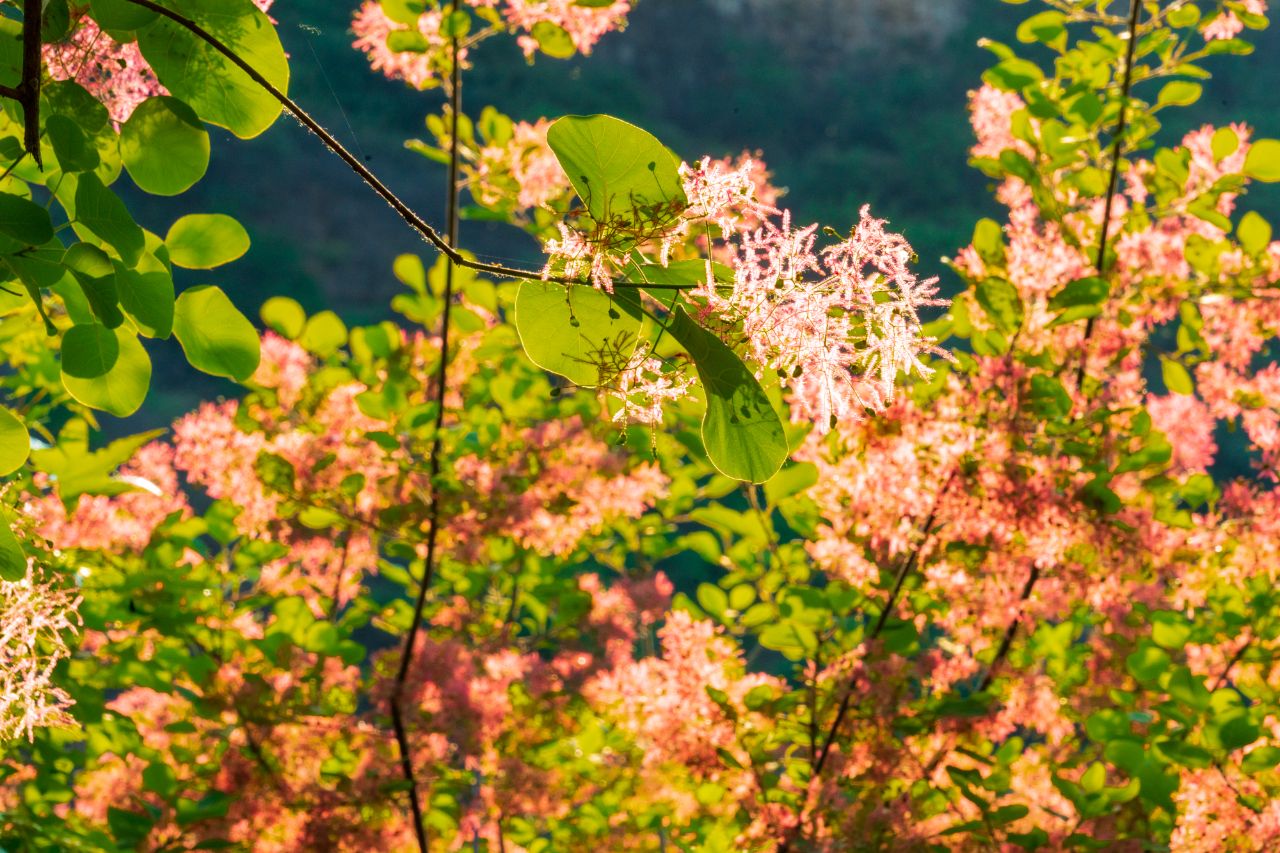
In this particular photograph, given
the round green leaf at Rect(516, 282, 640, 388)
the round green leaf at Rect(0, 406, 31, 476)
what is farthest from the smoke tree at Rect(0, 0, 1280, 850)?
the round green leaf at Rect(516, 282, 640, 388)

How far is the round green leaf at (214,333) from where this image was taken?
0.64 m

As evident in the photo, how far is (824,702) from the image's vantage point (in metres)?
1.31

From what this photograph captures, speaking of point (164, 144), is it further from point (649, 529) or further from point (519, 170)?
point (649, 529)

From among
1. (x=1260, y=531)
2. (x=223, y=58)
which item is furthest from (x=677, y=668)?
(x=223, y=58)

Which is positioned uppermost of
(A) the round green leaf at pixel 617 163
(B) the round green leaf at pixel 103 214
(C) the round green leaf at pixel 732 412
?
(B) the round green leaf at pixel 103 214

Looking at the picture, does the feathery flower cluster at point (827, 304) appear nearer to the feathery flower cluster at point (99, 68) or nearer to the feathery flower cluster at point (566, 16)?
the feathery flower cluster at point (99, 68)

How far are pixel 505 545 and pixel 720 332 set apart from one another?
1.48 metres

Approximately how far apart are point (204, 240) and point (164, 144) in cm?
9

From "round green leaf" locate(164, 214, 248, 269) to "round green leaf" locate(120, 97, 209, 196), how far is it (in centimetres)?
6

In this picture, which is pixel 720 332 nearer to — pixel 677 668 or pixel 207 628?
pixel 677 668

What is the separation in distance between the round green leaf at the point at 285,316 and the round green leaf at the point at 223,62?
3.77 feet

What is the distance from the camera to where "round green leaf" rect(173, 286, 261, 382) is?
64 centimetres

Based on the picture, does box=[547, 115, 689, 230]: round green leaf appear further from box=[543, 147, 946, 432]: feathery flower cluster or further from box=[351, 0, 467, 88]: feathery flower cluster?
box=[351, 0, 467, 88]: feathery flower cluster

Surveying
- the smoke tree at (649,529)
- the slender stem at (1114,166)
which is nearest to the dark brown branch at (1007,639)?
the smoke tree at (649,529)
